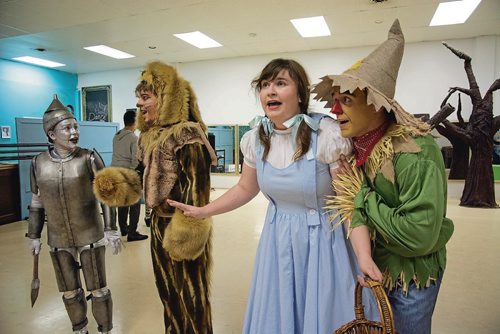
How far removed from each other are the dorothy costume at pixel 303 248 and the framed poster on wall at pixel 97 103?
986 centimetres

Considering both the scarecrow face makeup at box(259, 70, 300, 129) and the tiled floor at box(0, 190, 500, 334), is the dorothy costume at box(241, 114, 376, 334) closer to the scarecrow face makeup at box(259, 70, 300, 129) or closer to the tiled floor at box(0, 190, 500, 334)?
the scarecrow face makeup at box(259, 70, 300, 129)

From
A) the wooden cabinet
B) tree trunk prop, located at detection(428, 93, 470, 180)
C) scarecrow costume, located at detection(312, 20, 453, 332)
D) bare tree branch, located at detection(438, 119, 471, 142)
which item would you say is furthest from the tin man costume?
bare tree branch, located at detection(438, 119, 471, 142)

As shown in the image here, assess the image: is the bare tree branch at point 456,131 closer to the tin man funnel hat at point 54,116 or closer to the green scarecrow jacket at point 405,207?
the green scarecrow jacket at point 405,207

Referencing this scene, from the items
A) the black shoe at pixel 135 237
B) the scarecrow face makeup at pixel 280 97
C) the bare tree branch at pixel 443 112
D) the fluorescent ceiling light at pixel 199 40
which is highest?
the fluorescent ceiling light at pixel 199 40

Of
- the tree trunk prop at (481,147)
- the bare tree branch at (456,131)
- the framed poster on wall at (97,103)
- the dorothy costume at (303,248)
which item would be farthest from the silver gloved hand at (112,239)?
the framed poster on wall at (97,103)

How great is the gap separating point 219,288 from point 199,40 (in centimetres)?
561

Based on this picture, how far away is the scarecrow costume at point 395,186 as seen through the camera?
3.42 ft

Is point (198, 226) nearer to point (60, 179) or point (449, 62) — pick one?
point (60, 179)

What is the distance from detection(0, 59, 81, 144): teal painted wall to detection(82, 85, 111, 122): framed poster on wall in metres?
0.49

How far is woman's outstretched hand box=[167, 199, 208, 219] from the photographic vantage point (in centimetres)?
173

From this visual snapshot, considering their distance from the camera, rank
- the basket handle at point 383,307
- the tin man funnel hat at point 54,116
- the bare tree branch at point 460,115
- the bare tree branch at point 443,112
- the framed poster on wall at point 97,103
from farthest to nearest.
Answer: the framed poster on wall at point 97,103 < the bare tree branch at point 460,115 < the bare tree branch at point 443,112 < the tin man funnel hat at point 54,116 < the basket handle at point 383,307

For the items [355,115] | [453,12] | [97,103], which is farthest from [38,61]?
[355,115]

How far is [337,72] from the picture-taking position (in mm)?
7965

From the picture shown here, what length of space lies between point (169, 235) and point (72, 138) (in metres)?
0.81
